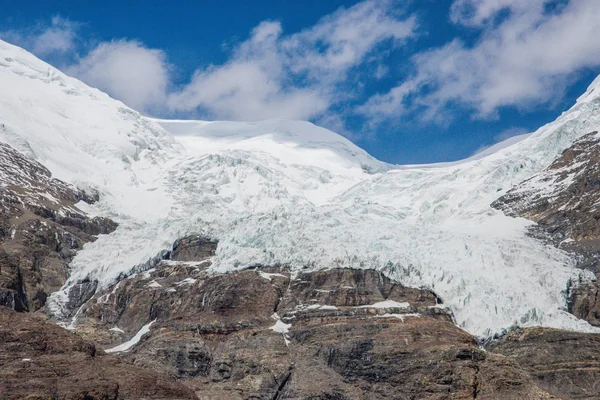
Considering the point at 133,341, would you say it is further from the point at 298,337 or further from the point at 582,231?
the point at 582,231

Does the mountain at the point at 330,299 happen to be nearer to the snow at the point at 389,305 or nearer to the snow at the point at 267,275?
the snow at the point at 389,305

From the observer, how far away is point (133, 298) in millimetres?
166625

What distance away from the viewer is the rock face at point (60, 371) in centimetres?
9750

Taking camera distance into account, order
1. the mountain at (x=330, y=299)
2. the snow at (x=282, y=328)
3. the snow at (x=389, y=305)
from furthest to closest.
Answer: the snow at (x=389, y=305)
the snow at (x=282, y=328)
the mountain at (x=330, y=299)

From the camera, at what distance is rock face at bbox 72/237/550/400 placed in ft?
420

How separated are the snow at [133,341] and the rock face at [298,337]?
6.26 ft

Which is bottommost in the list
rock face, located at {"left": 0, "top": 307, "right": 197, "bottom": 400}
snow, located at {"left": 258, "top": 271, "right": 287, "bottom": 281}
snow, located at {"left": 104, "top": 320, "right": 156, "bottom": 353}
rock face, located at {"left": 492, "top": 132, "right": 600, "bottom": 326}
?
rock face, located at {"left": 0, "top": 307, "right": 197, "bottom": 400}

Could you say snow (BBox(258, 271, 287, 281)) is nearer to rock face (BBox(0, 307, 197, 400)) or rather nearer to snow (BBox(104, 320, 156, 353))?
snow (BBox(104, 320, 156, 353))

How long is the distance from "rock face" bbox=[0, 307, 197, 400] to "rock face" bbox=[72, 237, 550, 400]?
24020 mm

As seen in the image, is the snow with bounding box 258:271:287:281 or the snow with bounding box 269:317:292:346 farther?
the snow with bounding box 258:271:287:281

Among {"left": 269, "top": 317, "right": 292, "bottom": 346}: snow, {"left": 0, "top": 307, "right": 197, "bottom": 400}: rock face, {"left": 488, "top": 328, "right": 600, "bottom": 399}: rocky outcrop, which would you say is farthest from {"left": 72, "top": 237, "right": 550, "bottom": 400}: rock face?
{"left": 0, "top": 307, "right": 197, "bottom": 400}: rock face

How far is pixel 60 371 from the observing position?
104 meters

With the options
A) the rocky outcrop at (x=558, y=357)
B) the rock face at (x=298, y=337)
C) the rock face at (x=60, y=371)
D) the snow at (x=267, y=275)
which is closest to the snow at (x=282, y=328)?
the rock face at (x=298, y=337)

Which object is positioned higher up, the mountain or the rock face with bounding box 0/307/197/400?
the mountain
